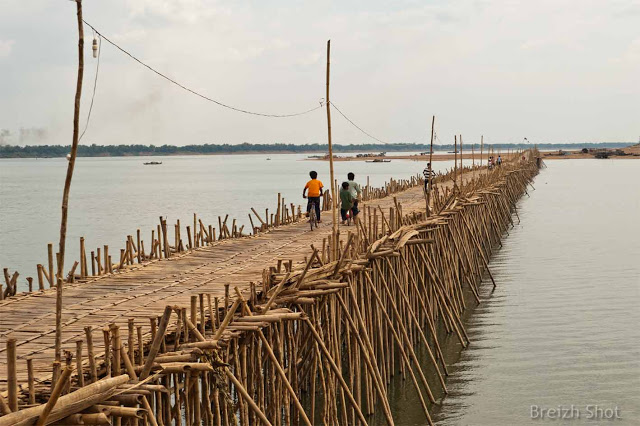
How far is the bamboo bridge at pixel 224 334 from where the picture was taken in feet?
22.6

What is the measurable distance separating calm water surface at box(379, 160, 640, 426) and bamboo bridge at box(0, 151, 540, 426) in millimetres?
618

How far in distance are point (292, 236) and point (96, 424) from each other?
12.2 metres

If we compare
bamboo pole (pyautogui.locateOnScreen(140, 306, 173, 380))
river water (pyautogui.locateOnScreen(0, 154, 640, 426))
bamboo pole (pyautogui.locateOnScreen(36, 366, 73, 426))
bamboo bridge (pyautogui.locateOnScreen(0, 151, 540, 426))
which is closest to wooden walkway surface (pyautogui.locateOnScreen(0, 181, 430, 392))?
bamboo bridge (pyautogui.locateOnScreen(0, 151, 540, 426))

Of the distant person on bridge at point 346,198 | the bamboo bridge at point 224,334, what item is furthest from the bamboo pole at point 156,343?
the distant person on bridge at point 346,198

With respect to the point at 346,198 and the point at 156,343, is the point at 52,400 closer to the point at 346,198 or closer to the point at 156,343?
the point at 156,343

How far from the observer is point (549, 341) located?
1694 cm

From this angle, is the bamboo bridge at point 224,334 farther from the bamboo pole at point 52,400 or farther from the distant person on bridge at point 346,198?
the distant person on bridge at point 346,198

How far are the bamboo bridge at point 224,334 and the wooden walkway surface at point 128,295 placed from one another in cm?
2

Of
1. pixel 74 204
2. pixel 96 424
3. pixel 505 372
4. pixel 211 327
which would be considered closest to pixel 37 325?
pixel 211 327

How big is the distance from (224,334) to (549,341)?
33.1 feet

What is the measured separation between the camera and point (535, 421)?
41.7 feet

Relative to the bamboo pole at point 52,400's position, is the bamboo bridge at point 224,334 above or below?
below

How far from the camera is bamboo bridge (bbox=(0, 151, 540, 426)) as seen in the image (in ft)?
22.6

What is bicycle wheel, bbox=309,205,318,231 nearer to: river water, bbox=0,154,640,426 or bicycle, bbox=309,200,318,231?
bicycle, bbox=309,200,318,231
